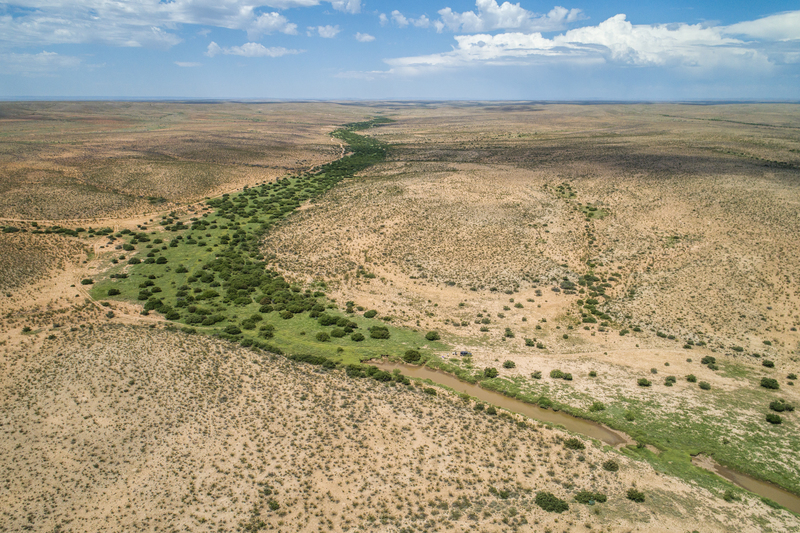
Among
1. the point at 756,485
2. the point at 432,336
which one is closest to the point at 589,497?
the point at 756,485

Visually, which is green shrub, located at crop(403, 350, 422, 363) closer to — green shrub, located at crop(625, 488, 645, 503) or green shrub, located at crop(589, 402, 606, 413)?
green shrub, located at crop(589, 402, 606, 413)

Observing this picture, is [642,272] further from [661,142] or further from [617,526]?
[661,142]

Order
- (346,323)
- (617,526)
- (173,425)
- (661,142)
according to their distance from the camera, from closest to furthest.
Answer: (617,526)
(173,425)
(346,323)
(661,142)

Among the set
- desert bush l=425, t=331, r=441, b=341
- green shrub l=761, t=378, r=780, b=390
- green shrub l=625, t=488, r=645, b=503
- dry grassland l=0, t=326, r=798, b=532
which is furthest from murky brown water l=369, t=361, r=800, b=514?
green shrub l=761, t=378, r=780, b=390

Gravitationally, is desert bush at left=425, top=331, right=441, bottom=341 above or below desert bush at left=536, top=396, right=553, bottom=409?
above

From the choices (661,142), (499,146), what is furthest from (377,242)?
(661,142)

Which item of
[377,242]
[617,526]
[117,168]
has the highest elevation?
[117,168]
